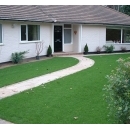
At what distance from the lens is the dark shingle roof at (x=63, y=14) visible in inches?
666

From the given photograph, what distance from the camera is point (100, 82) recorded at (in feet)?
31.9

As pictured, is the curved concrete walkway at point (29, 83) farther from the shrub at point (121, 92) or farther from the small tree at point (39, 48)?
the small tree at point (39, 48)

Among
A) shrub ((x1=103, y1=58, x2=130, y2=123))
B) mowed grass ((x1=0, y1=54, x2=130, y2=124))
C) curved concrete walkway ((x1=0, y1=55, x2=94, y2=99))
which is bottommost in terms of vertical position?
mowed grass ((x1=0, y1=54, x2=130, y2=124))

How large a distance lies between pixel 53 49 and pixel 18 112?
14.5 meters

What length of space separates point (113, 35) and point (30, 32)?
9.71 meters

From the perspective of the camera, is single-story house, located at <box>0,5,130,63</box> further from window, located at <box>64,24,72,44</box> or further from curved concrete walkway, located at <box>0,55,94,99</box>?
curved concrete walkway, located at <box>0,55,94,99</box>

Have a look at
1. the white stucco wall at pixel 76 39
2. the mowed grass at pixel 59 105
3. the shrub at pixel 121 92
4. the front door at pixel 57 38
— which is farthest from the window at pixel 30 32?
the shrub at pixel 121 92

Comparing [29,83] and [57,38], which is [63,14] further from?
[29,83]

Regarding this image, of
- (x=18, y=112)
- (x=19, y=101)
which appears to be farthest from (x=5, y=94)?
(x=18, y=112)

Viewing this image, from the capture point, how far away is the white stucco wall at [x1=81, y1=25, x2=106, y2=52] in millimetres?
22356

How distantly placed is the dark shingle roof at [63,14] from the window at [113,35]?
36.1 inches

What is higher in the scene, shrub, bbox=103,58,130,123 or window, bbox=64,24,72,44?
window, bbox=64,24,72,44

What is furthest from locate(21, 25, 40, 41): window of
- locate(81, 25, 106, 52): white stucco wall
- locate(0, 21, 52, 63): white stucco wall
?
locate(81, 25, 106, 52): white stucco wall

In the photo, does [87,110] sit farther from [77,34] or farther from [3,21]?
[77,34]
